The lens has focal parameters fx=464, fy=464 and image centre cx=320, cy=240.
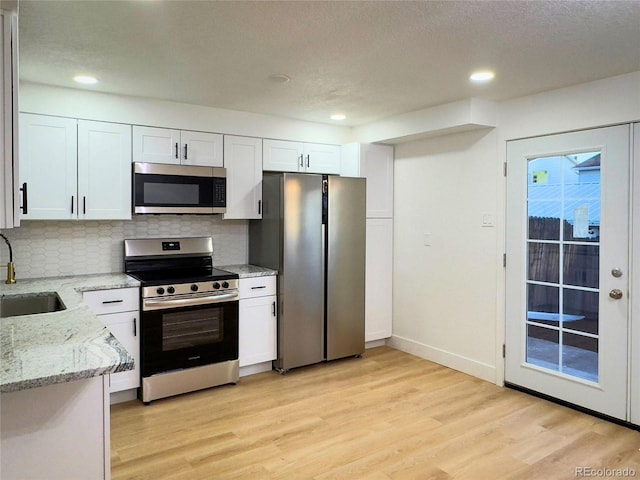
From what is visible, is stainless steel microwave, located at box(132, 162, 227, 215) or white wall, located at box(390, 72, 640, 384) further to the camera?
stainless steel microwave, located at box(132, 162, 227, 215)

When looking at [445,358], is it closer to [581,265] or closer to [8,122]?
[581,265]

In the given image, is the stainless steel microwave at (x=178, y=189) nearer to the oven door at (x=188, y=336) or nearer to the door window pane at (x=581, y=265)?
the oven door at (x=188, y=336)

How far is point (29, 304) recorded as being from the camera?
2.95 meters

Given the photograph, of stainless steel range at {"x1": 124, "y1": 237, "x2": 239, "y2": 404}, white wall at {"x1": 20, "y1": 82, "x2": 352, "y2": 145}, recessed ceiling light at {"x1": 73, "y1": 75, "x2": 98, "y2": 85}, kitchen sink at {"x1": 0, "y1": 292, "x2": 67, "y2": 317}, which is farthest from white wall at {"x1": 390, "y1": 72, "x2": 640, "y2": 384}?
kitchen sink at {"x1": 0, "y1": 292, "x2": 67, "y2": 317}

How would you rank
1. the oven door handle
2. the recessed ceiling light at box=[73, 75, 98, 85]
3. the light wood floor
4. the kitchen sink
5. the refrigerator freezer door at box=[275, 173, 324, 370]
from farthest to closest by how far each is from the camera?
the refrigerator freezer door at box=[275, 173, 324, 370]
the oven door handle
the recessed ceiling light at box=[73, 75, 98, 85]
the kitchen sink
the light wood floor

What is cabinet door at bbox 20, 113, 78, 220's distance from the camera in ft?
10.9

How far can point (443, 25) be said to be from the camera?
90.7 inches

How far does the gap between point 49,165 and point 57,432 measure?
2463 mm

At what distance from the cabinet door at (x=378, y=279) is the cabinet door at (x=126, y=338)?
2261mm

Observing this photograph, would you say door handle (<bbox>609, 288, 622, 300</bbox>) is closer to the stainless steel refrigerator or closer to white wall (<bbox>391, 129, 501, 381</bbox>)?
white wall (<bbox>391, 129, 501, 381</bbox>)

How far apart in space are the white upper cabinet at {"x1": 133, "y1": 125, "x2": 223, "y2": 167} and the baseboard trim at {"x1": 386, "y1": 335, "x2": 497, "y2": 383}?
259cm

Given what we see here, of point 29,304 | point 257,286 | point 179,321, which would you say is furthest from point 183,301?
point 29,304

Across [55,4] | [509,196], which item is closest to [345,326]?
[509,196]

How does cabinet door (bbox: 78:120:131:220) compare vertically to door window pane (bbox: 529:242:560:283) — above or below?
above
